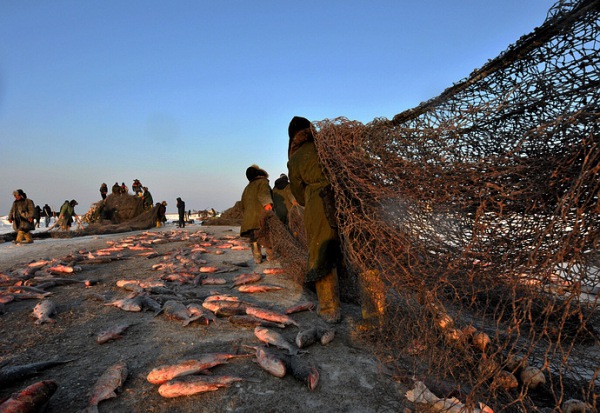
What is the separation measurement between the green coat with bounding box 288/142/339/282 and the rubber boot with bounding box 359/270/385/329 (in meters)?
0.54

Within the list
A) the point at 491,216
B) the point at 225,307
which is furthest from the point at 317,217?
the point at 491,216

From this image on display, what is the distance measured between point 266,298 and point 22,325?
3.41m

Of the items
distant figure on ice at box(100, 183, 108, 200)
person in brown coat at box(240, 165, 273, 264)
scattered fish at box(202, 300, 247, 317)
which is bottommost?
scattered fish at box(202, 300, 247, 317)

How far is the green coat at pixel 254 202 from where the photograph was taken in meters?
8.56

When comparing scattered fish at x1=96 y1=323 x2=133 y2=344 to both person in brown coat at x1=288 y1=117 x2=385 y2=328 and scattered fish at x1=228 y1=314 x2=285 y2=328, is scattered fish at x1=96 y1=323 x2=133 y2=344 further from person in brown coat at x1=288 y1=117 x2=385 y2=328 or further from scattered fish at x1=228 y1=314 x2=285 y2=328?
person in brown coat at x1=288 y1=117 x2=385 y2=328

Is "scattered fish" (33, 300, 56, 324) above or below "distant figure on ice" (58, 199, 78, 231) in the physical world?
below

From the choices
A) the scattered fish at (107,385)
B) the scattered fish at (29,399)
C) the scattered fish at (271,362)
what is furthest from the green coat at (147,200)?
the scattered fish at (271,362)

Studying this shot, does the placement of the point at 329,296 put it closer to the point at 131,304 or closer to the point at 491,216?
the point at 491,216

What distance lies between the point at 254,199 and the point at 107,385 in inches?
250

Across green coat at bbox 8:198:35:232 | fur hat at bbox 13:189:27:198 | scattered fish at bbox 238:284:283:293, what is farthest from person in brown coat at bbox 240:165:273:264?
fur hat at bbox 13:189:27:198

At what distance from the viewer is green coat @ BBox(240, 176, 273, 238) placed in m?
8.56

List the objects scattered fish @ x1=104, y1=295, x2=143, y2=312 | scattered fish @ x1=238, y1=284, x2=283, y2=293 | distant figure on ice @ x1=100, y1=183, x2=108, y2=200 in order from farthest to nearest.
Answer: distant figure on ice @ x1=100, y1=183, x2=108, y2=200
scattered fish @ x1=238, y1=284, x2=283, y2=293
scattered fish @ x1=104, y1=295, x2=143, y2=312

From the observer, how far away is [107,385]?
259 cm

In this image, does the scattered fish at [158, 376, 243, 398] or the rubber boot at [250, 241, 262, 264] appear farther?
the rubber boot at [250, 241, 262, 264]
